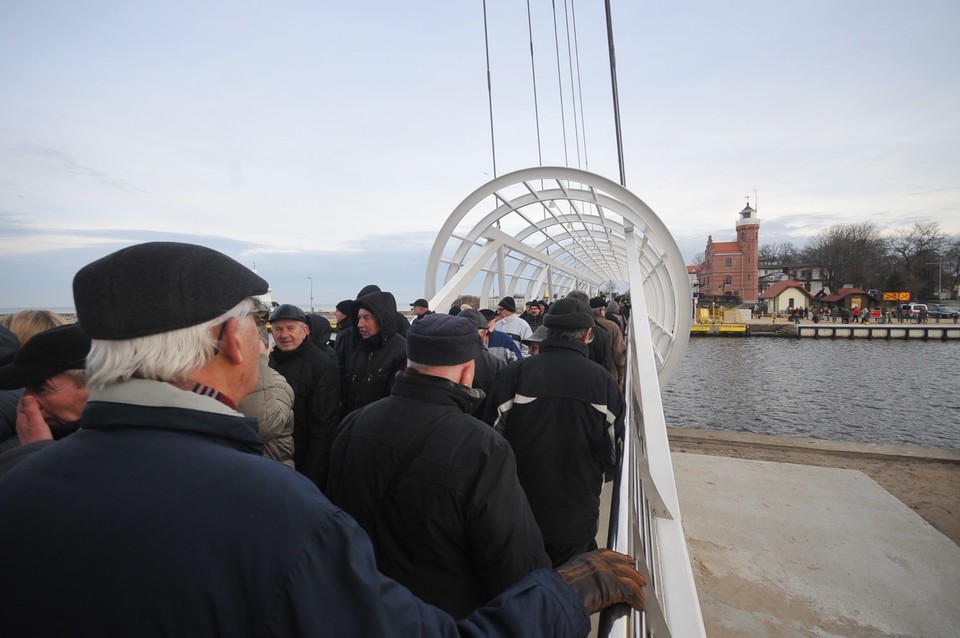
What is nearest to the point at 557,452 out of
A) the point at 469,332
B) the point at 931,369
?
the point at 469,332

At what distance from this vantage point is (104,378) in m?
0.95

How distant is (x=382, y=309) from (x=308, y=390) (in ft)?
2.78

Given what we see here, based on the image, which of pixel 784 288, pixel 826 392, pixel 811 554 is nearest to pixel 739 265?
Result: pixel 784 288

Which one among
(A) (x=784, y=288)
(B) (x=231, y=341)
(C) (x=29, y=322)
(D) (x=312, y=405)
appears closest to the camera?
(B) (x=231, y=341)

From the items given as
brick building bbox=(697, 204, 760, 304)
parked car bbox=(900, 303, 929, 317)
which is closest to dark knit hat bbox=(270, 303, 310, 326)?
parked car bbox=(900, 303, 929, 317)

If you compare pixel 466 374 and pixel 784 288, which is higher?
pixel 784 288

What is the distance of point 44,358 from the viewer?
175 centimetres

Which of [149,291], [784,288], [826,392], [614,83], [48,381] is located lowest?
[826,392]

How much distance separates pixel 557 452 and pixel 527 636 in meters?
1.81

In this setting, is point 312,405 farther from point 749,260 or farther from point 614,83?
point 749,260

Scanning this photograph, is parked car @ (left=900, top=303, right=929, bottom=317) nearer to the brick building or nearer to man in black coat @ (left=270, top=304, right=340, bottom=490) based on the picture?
the brick building

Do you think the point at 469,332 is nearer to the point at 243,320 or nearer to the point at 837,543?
the point at 243,320

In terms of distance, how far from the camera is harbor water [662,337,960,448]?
19.5 m

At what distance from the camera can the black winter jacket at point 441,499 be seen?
165 centimetres
